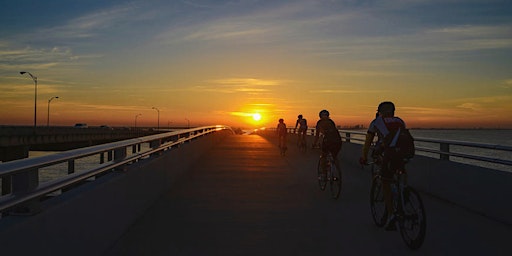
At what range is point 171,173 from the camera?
42.4ft

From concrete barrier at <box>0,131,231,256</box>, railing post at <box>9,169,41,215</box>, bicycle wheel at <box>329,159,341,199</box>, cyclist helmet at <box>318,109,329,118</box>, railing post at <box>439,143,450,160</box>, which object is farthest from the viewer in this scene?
cyclist helmet at <box>318,109,329,118</box>

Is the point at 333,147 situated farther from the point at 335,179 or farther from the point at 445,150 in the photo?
the point at 445,150

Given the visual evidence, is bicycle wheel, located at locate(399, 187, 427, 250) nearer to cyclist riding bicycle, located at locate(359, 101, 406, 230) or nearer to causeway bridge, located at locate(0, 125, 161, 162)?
cyclist riding bicycle, located at locate(359, 101, 406, 230)

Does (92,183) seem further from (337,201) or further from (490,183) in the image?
(490,183)

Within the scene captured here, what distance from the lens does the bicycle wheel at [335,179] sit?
35.4 feet

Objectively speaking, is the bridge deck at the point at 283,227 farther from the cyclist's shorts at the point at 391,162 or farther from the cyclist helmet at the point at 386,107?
the cyclist helmet at the point at 386,107

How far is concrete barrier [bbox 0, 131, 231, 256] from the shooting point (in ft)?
13.7

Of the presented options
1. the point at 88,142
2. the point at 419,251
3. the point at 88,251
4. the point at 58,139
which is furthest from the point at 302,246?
the point at 88,142

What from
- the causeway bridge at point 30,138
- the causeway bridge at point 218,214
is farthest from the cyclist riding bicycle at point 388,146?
the causeway bridge at point 30,138

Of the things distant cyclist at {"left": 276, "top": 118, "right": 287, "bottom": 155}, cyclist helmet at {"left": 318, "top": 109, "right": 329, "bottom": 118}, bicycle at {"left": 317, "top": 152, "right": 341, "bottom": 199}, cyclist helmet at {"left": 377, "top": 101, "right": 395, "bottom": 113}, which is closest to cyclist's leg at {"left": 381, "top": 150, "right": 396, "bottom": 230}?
cyclist helmet at {"left": 377, "top": 101, "right": 395, "bottom": 113}

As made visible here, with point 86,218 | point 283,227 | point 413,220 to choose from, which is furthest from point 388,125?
point 86,218

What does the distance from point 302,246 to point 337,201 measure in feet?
13.3

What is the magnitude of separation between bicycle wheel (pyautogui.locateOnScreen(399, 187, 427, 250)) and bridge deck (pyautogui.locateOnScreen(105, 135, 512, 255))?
16 cm

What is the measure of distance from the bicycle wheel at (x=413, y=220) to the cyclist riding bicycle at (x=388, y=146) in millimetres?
390
